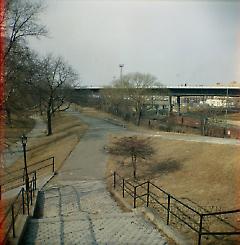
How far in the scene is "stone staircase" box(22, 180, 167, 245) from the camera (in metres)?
8.21

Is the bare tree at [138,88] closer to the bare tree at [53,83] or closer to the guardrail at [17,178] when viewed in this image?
the bare tree at [53,83]

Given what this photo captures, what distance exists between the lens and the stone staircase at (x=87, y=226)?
821 cm

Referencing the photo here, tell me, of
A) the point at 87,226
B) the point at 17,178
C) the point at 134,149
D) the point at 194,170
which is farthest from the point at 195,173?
the point at 17,178

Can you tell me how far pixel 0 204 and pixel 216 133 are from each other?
24613 mm

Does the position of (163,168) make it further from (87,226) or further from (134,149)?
(87,226)

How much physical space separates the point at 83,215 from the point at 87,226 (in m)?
1.73

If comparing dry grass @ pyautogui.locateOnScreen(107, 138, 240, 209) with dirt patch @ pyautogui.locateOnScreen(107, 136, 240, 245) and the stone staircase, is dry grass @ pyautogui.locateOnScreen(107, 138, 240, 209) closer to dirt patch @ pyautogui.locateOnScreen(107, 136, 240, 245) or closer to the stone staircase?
dirt patch @ pyautogui.locateOnScreen(107, 136, 240, 245)

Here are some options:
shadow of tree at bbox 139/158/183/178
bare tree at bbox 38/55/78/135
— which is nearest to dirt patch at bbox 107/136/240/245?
shadow of tree at bbox 139/158/183/178

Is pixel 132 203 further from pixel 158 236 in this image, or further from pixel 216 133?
pixel 216 133

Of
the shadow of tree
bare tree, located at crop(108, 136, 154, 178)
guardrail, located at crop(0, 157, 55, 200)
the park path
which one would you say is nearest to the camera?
the park path

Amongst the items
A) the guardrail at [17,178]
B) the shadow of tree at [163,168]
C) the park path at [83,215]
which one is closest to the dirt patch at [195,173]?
the shadow of tree at [163,168]

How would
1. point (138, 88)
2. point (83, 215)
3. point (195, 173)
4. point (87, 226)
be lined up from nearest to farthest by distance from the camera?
1. point (87, 226)
2. point (83, 215)
3. point (195, 173)
4. point (138, 88)

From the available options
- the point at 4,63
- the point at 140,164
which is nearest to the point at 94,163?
the point at 140,164

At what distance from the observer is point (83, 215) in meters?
11.1
